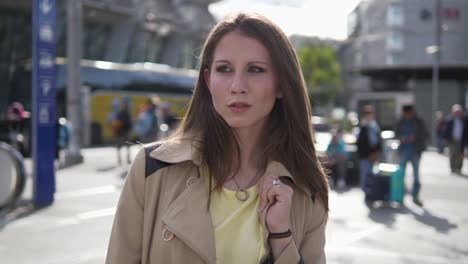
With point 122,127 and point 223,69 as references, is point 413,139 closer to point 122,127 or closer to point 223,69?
point 223,69

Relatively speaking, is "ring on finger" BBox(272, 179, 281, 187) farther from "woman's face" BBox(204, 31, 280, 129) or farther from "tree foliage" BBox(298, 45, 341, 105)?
"tree foliage" BBox(298, 45, 341, 105)

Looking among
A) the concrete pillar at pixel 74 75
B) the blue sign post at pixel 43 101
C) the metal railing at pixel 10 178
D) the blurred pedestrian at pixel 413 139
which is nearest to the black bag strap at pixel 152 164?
the metal railing at pixel 10 178

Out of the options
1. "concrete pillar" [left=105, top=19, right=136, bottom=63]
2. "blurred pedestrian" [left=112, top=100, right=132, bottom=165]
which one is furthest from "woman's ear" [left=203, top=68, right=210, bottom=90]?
"concrete pillar" [left=105, top=19, right=136, bottom=63]

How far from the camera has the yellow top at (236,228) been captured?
6.42 feet

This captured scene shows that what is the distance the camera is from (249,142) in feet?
7.27

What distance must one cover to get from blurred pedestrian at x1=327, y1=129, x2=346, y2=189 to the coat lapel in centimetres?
1107

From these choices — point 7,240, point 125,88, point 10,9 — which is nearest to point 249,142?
point 7,240

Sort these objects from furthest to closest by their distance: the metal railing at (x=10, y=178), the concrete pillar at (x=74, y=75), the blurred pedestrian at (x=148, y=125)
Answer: the concrete pillar at (x=74, y=75), the blurred pedestrian at (x=148, y=125), the metal railing at (x=10, y=178)

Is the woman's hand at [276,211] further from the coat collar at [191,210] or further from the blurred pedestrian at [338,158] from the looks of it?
the blurred pedestrian at [338,158]

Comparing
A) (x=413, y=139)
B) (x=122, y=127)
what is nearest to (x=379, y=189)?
(x=413, y=139)

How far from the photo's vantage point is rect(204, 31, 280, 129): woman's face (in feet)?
6.61

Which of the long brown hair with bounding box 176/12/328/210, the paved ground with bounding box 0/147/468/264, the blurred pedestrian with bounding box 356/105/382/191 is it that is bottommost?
the paved ground with bounding box 0/147/468/264

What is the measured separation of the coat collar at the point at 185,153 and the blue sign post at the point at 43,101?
731 centimetres

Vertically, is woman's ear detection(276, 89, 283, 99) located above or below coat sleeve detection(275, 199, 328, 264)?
above
